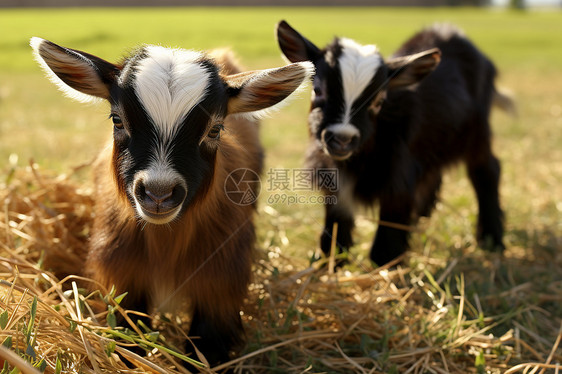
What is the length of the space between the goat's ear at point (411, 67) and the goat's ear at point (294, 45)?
57 cm

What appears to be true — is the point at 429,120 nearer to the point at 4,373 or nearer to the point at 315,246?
the point at 315,246

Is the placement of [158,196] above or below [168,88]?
below

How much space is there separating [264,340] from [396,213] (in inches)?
66.4

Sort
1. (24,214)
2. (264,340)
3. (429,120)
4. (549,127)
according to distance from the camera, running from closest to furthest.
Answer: (264,340) → (24,214) → (429,120) → (549,127)

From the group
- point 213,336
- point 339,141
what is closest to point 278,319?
point 213,336

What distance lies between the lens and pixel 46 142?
807 centimetres

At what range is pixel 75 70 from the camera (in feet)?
9.33

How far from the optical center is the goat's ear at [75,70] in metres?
2.77

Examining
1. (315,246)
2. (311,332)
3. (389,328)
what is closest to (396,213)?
(315,246)

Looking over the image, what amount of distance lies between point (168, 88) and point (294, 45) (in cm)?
148

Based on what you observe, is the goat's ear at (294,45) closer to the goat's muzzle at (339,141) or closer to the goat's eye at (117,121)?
the goat's muzzle at (339,141)

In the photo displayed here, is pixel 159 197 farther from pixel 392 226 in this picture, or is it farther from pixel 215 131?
pixel 392 226

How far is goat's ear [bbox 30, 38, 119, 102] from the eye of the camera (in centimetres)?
277

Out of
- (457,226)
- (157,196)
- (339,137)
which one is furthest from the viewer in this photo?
(457,226)
